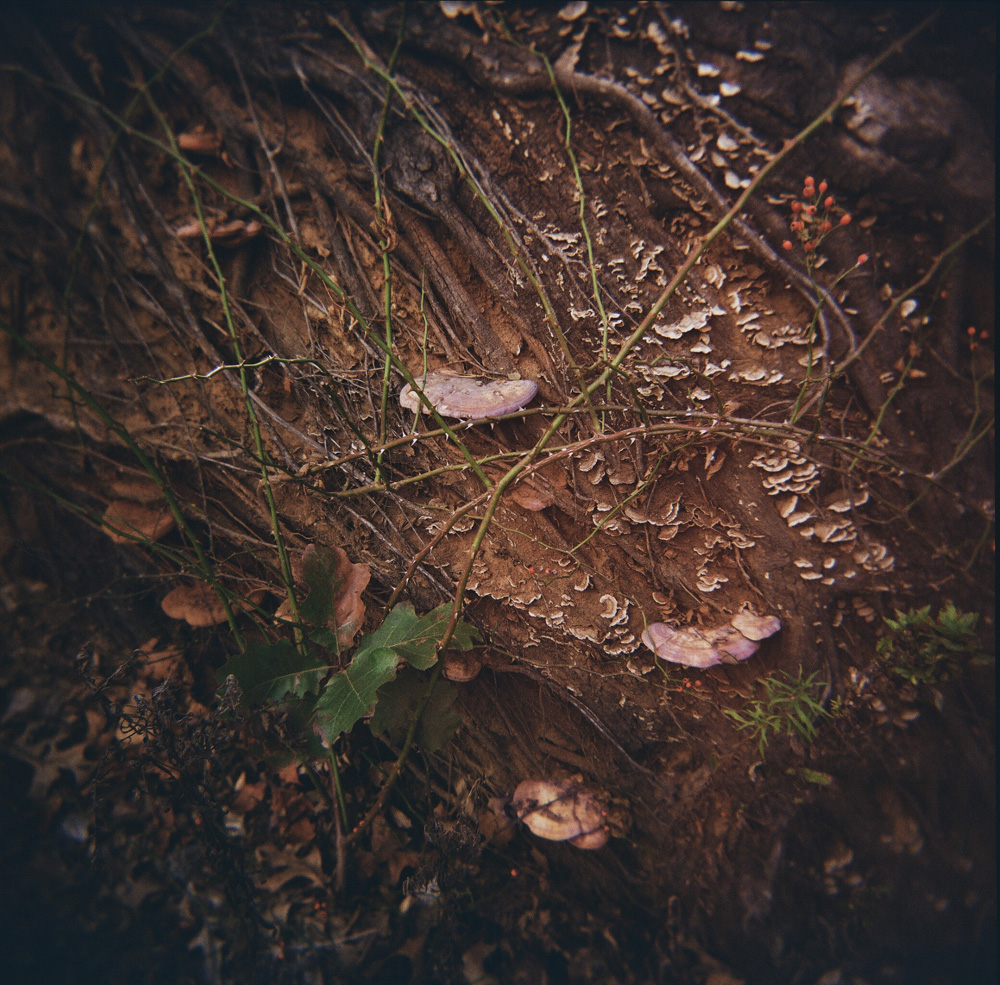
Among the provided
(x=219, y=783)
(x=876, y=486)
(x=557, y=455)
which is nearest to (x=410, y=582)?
(x=557, y=455)

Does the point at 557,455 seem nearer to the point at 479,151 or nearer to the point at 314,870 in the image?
the point at 479,151

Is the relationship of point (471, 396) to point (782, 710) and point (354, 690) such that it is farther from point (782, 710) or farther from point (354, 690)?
point (782, 710)

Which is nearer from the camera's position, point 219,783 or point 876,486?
point 876,486

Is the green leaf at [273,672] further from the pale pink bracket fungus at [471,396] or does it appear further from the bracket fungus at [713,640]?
the bracket fungus at [713,640]

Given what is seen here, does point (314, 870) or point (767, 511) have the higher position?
point (767, 511)

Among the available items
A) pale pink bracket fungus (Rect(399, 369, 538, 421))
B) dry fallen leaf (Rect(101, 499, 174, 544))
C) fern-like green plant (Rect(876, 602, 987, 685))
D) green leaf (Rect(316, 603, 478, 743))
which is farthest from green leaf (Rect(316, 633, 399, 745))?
fern-like green plant (Rect(876, 602, 987, 685))

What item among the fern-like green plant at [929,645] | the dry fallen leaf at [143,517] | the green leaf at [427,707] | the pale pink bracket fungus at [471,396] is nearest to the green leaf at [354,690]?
the green leaf at [427,707]

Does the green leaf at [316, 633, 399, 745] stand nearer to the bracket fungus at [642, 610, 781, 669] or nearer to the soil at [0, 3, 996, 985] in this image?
the soil at [0, 3, 996, 985]
